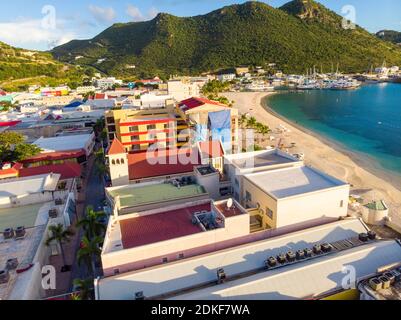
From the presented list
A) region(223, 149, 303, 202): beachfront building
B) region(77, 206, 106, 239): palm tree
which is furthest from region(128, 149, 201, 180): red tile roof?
region(77, 206, 106, 239): palm tree

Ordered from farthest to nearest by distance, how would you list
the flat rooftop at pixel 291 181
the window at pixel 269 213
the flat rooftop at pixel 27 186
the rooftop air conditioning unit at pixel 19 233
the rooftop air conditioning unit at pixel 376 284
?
the flat rooftop at pixel 27 186
the flat rooftop at pixel 291 181
the rooftop air conditioning unit at pixel 19 233
the window at pixel 269 213
the rooftop air conditioning unit at pixel 376 284

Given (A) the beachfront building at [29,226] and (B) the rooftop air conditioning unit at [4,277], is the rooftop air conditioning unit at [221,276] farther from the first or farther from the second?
(B) the rooftop air conditioning unit at [4,277]

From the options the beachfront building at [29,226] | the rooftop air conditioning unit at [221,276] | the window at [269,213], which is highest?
the window at [269,213]

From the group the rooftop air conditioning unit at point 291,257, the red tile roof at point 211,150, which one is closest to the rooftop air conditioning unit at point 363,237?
the rooftop air conditioning unit at point 291,257

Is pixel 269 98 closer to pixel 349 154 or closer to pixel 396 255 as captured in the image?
pixel 349 154

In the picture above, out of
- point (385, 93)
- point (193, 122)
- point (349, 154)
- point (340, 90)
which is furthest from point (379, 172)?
point (340, 90)

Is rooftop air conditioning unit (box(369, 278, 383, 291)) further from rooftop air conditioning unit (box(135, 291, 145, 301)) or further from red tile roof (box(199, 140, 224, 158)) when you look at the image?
red tile roof (box(199, 140, 224, 158))
